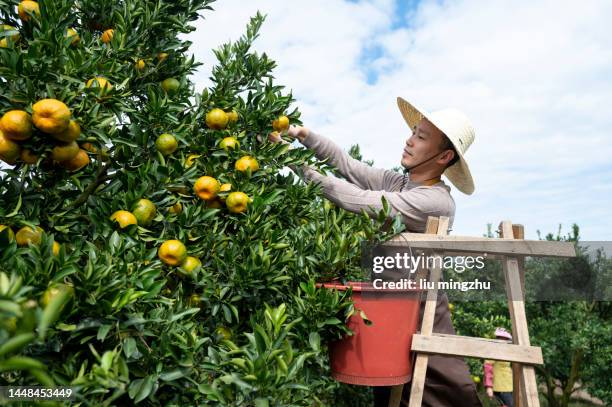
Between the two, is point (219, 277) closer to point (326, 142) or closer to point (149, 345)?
point (149, 345)

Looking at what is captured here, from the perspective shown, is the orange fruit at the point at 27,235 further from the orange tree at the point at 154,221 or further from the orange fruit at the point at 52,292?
the orange fruit at the point at 52,292

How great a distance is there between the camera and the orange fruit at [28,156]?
147 centimetres

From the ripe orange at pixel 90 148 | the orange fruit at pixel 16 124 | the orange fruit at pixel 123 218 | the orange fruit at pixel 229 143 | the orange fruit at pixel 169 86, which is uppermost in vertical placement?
the orange fruit at pixel 169 86

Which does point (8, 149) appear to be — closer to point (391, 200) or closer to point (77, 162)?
point (77, 162)

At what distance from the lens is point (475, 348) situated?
2219 mm


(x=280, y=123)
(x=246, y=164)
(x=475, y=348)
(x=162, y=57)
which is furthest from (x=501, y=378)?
(x=162, y=57)

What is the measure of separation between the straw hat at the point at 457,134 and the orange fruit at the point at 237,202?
130 cm

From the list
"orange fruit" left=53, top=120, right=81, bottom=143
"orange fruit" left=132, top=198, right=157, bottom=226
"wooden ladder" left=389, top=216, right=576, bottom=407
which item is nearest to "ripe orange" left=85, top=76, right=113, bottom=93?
"orange fruit" left=53, top=120, right=81, bottom=143

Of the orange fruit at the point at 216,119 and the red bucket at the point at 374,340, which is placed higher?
the orange fruit at the point at 216,119

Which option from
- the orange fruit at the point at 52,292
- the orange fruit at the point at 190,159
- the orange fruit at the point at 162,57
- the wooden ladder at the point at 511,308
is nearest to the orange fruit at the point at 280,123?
the orange fruit at the point at 190,159

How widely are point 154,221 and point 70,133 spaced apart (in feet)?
1.39

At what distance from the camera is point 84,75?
156 centimetres

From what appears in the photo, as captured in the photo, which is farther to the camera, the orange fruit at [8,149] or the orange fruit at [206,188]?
the orange fruit at [206,188]

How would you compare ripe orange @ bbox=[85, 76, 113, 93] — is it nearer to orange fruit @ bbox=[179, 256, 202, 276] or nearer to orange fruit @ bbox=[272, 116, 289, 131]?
orange fruit @ bbox=[179, 256, 202, 276]
